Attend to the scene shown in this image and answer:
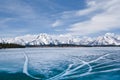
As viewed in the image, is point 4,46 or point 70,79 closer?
point 70,79

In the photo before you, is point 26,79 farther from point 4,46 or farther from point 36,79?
point 4,46

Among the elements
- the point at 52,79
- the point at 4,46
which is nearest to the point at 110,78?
the point at 52,79

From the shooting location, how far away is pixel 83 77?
23047mm

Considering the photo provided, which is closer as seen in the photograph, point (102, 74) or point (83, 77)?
point (83, 77)

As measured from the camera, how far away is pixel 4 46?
179 meters

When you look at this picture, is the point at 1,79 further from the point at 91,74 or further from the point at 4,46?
the point at 4,46

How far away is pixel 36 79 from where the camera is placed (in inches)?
882

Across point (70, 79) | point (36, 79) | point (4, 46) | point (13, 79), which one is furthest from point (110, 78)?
point (4, 46)

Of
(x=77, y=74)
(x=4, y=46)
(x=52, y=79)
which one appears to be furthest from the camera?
(x=4, y=46)

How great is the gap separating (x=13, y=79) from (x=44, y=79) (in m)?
2.91

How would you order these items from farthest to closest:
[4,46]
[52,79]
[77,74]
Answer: [4,46]
[77,74]
[52,79]

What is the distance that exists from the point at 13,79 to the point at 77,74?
649cm

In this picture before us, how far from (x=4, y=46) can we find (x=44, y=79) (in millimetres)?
161854

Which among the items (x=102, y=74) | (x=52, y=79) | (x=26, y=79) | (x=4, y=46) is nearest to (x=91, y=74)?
(x=102, y=74)
